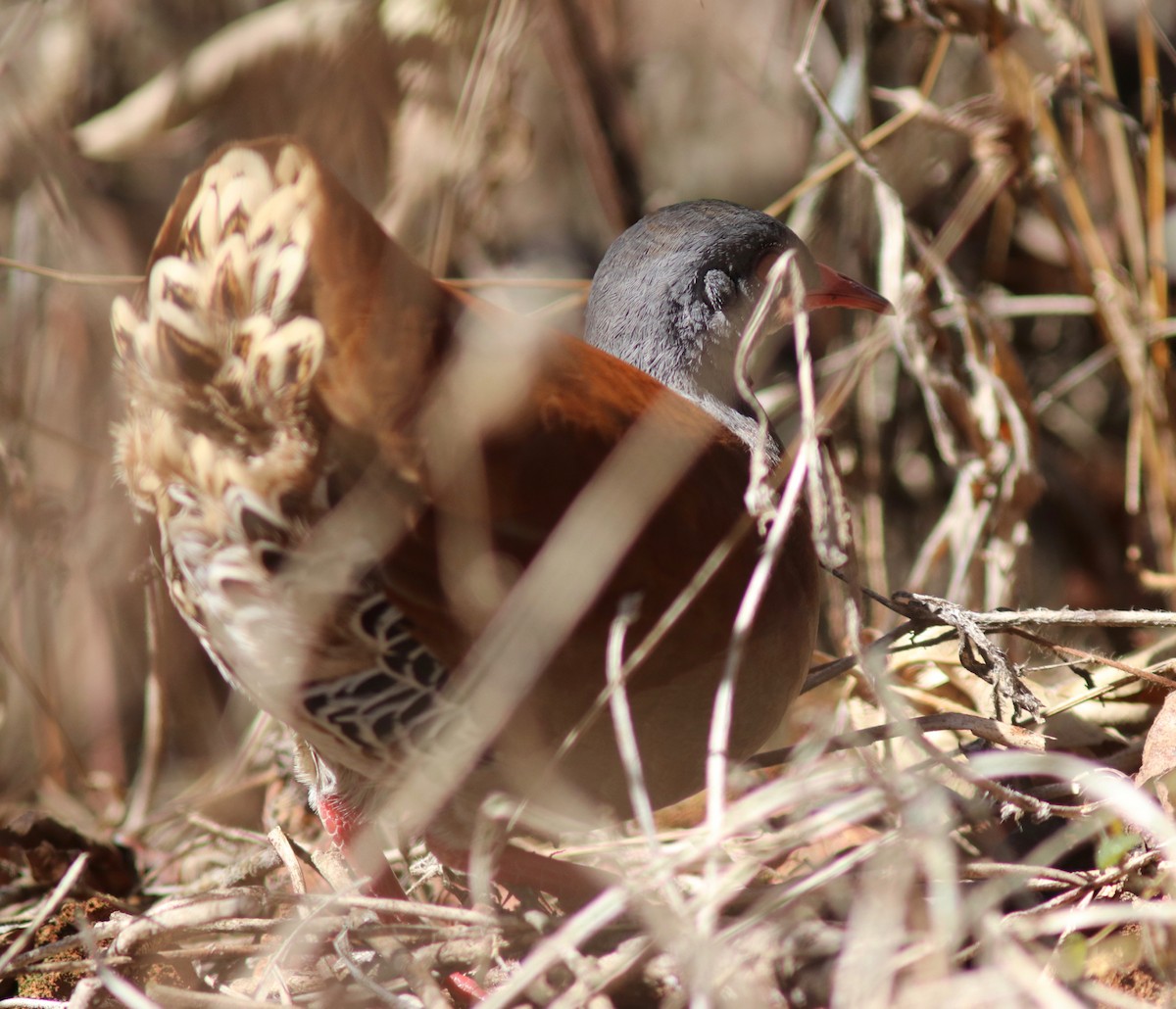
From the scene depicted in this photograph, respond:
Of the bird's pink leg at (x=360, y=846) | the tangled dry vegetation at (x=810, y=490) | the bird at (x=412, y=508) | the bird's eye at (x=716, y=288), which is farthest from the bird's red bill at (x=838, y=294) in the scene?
the bird's pink leg at (x=360, y=846)

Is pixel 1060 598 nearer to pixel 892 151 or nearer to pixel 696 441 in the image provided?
pixel 892 151

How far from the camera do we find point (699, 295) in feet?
8.55

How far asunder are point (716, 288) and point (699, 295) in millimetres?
38

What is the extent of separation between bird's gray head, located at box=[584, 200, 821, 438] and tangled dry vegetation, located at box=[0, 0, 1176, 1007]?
0.96 ft

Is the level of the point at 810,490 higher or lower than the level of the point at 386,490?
lower

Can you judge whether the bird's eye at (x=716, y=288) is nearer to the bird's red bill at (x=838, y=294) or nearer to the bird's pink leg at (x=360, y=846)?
→ the bird's red bill at (x=838, y=294)

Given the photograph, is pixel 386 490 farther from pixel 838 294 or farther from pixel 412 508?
pixel 838 294

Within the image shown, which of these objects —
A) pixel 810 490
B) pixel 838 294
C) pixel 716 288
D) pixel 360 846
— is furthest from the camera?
pixel 838 294

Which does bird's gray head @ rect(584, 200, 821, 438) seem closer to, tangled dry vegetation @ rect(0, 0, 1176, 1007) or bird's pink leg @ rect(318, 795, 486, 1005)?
tangled dry vegetation @ rect(0, 0, 1176, 1007)

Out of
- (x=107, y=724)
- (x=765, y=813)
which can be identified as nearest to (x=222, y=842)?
(x=107, y=724)

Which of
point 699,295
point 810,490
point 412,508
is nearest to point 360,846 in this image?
point 412,508

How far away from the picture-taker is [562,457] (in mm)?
1840

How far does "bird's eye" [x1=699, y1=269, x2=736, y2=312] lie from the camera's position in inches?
102

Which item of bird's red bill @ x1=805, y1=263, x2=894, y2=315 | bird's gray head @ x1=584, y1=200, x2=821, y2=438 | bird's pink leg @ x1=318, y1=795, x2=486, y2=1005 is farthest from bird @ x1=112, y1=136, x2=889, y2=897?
bird's red bill @ x1=805, y1=263, x2=894, y2=315
